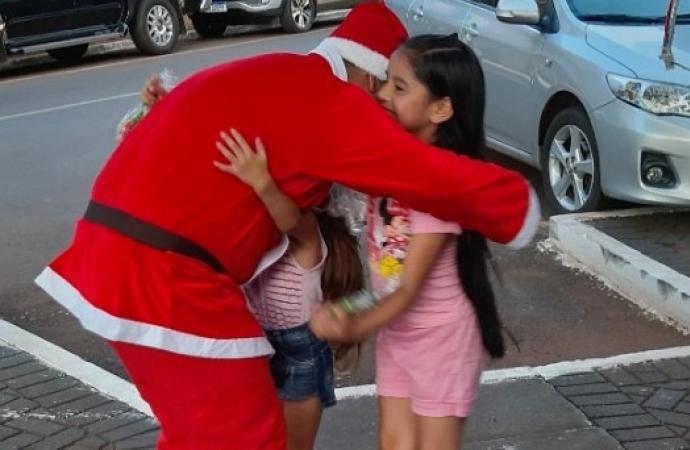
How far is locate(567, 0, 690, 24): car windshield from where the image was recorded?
691cm

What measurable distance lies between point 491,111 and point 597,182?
4.03 ft

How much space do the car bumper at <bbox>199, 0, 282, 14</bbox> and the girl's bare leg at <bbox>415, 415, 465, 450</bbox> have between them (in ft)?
47.1

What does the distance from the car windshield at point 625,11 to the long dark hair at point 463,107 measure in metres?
4.30

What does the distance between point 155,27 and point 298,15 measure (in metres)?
2.55

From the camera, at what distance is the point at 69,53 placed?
15.8 m

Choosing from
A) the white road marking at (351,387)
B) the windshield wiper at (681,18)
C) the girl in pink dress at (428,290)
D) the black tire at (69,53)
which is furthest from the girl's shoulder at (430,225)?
the black tire at (69,53)

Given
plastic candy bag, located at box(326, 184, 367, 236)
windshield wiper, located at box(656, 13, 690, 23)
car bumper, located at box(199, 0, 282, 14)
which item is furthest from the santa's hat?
car bumper, located at box(199, 0, 282, 14)

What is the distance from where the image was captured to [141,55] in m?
16.1

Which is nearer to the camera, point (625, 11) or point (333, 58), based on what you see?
point (333, 58)

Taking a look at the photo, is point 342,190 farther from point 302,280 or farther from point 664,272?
point 664,272

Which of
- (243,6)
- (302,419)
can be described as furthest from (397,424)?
(243,6)

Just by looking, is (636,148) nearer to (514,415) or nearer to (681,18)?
(681,18)

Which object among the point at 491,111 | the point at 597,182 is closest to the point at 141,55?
the point at 491,111

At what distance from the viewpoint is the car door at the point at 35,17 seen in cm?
1384
